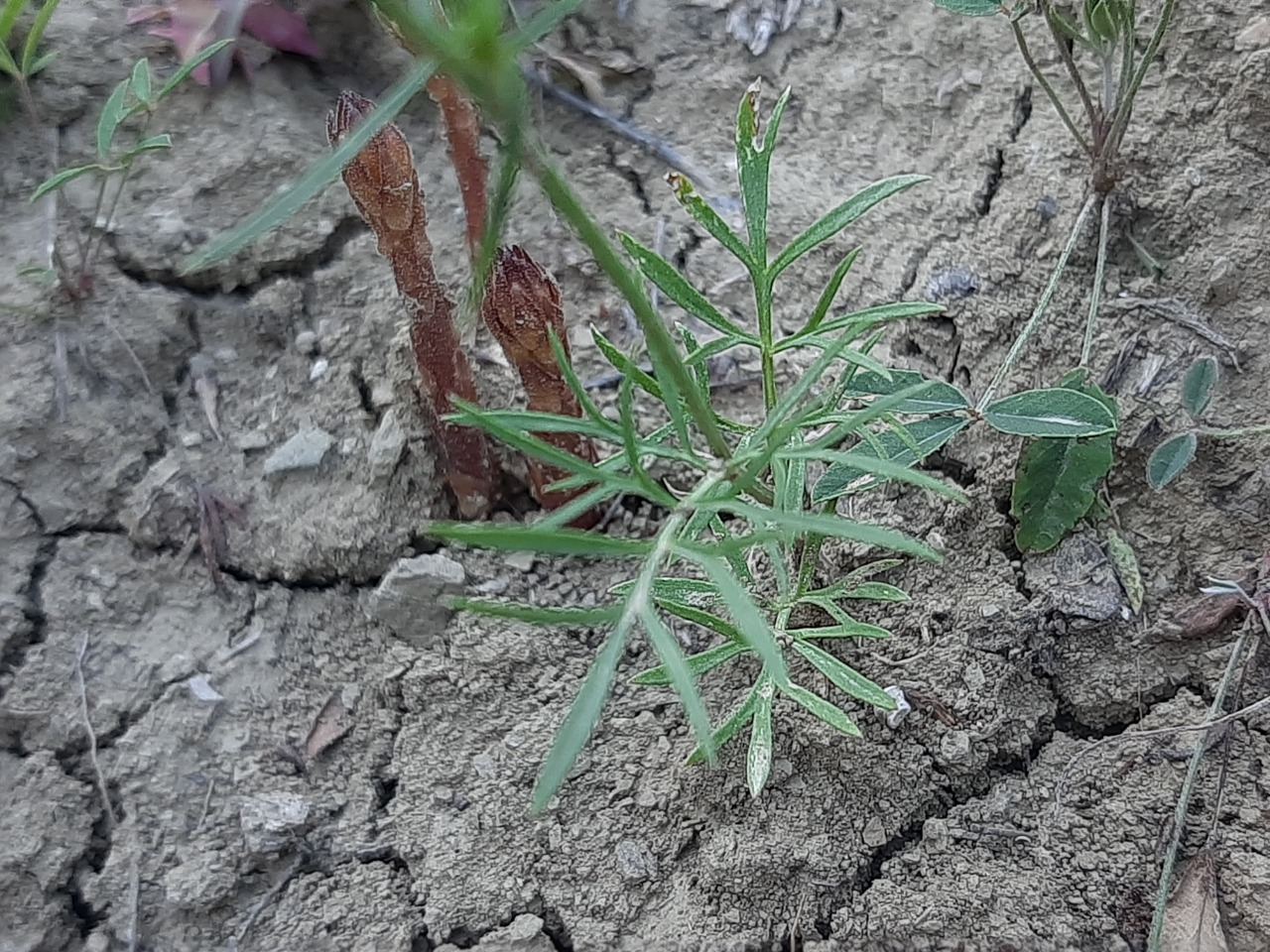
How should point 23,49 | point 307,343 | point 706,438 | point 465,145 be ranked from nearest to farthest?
1. point 706,438
2. point 465,145
3. point 307,343
4. point 23,49

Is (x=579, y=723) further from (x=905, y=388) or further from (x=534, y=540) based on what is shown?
(x=905, y=388)

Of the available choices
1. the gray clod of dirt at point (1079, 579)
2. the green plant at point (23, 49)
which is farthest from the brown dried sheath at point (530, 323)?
the green plant at point (23, 49)

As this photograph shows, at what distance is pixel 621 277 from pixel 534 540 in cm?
22

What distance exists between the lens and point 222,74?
1.97m

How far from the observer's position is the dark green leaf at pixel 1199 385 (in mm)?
1469

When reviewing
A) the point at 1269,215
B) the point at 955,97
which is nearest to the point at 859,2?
the point at 955,97

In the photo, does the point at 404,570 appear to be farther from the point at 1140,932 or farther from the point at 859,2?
the point at 859,2

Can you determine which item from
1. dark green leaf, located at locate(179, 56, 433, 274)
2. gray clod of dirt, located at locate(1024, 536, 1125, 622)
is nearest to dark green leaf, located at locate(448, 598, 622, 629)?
dark green leaf, located at locate(179, 56, 433, 274)

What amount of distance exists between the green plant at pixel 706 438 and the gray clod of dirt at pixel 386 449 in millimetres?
267

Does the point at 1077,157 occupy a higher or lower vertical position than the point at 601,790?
Answer: higher

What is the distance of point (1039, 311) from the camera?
59.9 inches

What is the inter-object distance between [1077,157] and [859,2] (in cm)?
57

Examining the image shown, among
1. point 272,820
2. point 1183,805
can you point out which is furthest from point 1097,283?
point 272,820

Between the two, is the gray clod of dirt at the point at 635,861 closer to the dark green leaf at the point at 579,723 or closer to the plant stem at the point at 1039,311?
the dark green leaf at the point at 579,723
